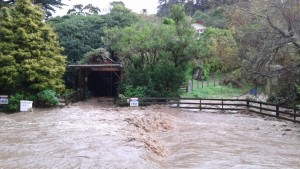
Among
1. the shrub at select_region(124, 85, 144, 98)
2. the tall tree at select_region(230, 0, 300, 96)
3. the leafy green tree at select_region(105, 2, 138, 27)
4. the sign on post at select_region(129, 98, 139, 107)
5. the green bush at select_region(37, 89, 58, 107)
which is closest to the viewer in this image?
the tall tree at select_region(230, 0, 300, 96)

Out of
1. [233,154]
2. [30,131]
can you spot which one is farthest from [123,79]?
[233,154]

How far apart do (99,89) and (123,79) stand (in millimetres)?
6043

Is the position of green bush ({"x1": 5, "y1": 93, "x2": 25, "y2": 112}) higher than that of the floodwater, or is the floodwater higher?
green bush ({"x1": 5, "y1": 93, "x2": 25, "y2": 112})

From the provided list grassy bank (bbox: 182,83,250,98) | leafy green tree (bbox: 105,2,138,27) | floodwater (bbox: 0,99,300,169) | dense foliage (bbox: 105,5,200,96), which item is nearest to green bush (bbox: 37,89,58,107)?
floodwater (bbox: 0,99,300,169)

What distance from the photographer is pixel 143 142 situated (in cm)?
1102

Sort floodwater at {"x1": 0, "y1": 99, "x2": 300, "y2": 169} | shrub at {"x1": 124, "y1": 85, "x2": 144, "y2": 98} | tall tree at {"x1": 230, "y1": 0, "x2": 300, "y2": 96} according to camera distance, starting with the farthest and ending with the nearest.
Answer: shrub at {"x1": 124, "y1": 85, "x2": 144, "y2": 98} → tall tree at {"x1": 230, "y1": 0, "x2": 300, "y2": 96} → floodwater at {"x1": 0, "y1": 99, "x2": 300, "y2": 169}

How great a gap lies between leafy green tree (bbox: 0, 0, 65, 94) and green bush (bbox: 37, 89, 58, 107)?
1.49ft

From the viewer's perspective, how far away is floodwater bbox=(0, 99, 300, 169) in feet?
30.6

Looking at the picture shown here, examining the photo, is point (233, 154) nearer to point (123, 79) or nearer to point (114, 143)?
point (114, 143)

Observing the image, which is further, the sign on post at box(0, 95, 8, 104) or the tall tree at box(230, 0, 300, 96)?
the sign on post at box(0, 95, 8, 104)

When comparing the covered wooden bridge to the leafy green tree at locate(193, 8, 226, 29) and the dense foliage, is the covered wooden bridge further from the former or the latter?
Answer: the leafy green tree at locate(193, 8, 226, 29)

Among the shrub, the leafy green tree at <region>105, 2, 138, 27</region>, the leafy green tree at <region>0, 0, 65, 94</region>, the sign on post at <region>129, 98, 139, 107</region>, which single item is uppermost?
the leafy green tree at <region>105, 2, 138, 27</region>

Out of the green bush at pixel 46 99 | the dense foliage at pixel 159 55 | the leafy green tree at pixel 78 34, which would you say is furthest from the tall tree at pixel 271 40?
the leafy green tree at pixel 78 34

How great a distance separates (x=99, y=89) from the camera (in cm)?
3181
